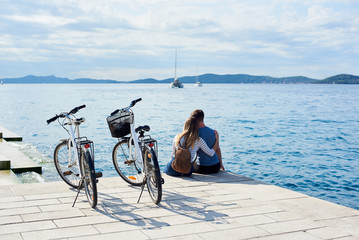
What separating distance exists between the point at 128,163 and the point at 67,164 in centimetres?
102

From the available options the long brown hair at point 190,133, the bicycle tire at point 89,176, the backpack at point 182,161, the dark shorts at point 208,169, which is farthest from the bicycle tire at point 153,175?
the dark shorts at point 208,169

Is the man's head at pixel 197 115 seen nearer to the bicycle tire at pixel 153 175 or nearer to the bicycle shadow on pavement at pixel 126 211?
the bicycle tire at pixel 153 175

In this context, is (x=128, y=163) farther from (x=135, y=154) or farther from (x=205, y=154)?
(x=205, y=154)

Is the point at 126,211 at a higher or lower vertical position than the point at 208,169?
lower

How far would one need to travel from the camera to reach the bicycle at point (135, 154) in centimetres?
542

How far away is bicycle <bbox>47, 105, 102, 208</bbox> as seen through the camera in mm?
5234

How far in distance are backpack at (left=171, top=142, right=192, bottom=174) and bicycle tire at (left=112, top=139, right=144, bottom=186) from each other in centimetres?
77

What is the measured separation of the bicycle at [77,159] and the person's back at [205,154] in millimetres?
2176

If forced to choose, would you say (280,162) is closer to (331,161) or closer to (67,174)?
(331,161)

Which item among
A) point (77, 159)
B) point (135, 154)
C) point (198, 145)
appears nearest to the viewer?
point (77, 159)

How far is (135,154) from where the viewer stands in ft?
20.9

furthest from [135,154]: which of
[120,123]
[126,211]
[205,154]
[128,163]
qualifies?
[205,154]

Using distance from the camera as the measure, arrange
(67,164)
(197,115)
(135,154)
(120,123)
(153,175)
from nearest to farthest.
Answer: (153,175) < (120,123) < (135,154) < (67,164) < (197,115)

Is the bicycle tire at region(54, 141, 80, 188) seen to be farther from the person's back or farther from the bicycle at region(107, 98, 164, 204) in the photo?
the person's back
